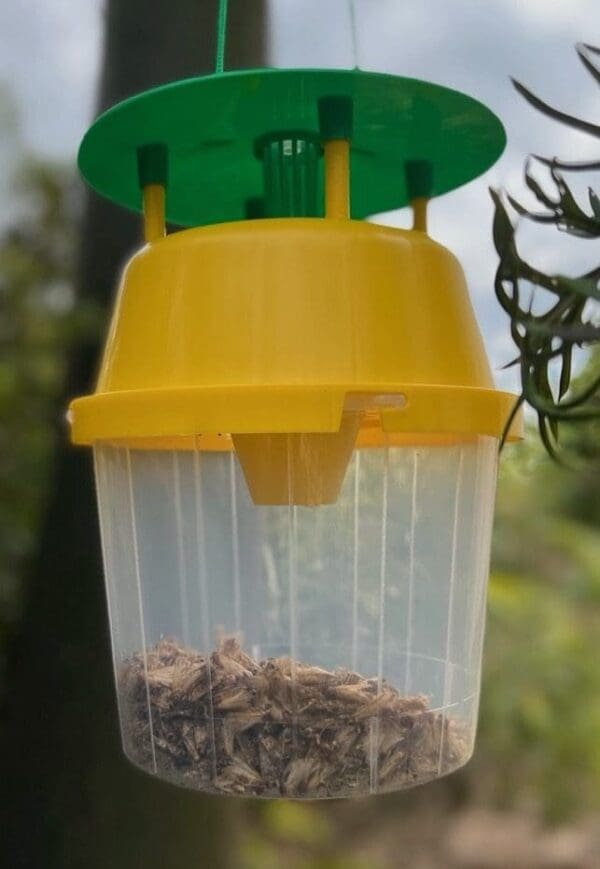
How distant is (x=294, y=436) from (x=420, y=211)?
11cm

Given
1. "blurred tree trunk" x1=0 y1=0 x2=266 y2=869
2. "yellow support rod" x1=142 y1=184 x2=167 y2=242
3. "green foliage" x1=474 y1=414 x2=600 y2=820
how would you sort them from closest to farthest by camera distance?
"yellow support rod" x1=142 y1=184 x2=167 y2=242, "blurred tree trunk" x1=0 y1=0 x2=266 y2=869, "green foliage" x1=474 y1=414 x2=600 y2=820

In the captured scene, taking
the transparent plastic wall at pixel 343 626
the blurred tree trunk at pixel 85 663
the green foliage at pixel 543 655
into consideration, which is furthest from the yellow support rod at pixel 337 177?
the green foliage at pixel 543 655

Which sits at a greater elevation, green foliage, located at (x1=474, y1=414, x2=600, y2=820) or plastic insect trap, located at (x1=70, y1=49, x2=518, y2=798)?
plastic insect trap, located at (x1=70, y1=49, x2=518, y2=798)

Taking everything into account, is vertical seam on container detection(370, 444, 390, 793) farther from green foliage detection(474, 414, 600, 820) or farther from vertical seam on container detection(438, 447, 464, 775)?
green foliage detection(474, 414, 600, 820)

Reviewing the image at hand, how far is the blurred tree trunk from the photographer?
746mm

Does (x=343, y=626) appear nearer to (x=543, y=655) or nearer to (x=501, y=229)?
(x=501, y=229)

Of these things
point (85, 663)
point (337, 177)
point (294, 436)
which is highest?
point (337, 177)

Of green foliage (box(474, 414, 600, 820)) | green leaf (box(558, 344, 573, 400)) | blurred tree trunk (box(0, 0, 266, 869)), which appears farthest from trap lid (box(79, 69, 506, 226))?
green foliage (box(474, 414, 600, 820))

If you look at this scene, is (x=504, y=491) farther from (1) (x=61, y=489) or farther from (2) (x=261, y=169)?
(2) (x=261, y=169)

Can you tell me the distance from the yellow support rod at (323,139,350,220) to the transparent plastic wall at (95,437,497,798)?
0.36ft

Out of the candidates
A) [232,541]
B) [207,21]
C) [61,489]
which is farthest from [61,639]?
[207,21]

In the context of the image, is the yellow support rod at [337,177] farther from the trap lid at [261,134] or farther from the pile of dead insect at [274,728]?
the pile of dead insect at [274,728]

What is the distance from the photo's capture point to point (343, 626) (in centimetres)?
46

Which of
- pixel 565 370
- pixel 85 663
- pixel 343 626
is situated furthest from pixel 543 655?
pixel 565 370
